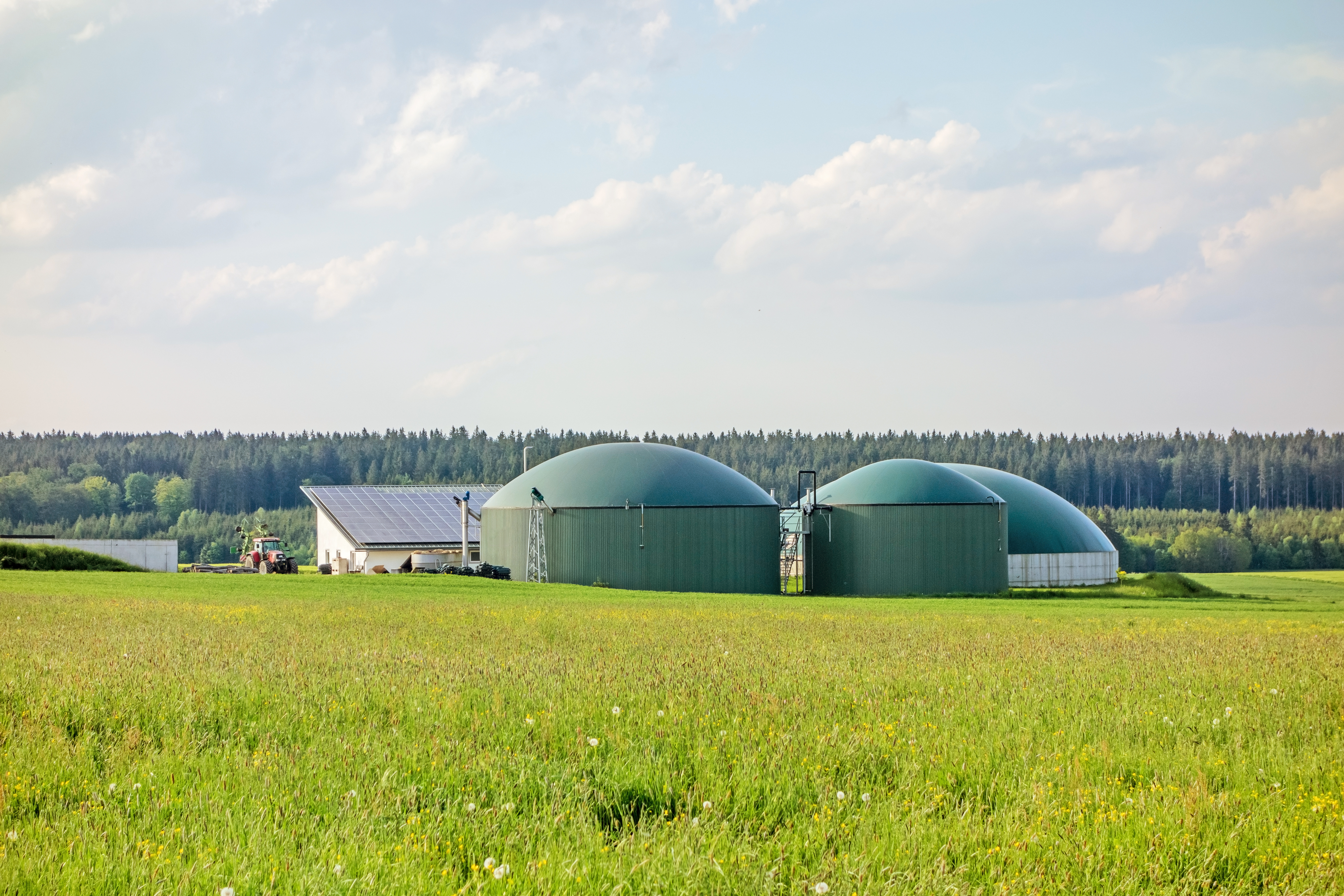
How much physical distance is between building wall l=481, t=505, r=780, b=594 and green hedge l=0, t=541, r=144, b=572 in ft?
66.0

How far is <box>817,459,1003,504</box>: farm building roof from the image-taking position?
170 feet

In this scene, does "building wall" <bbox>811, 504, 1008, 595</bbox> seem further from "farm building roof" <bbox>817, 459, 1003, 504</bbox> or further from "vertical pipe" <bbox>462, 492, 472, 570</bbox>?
"vertical pipe" <bbox>462, 492, 472, 570</bbox>

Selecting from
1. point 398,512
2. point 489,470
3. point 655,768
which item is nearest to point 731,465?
point 489,470

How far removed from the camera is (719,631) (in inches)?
754

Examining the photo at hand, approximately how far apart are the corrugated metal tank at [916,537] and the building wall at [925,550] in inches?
1.2

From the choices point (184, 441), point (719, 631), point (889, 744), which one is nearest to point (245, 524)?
point (184, 441)

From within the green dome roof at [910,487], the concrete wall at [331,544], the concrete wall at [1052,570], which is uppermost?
the green dome roof at [910,487]

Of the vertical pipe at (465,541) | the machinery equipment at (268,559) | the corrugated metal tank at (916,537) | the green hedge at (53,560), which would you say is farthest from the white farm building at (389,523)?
the corrugated metal tank at (916,537)

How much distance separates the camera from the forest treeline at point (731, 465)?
169375 millimetres

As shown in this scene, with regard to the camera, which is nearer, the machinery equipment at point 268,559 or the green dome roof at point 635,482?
the green dome roof at point 635,482

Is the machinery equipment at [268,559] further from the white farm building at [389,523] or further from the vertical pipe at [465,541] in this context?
the vertical pipe at [465,541]

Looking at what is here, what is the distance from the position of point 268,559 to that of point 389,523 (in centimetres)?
961

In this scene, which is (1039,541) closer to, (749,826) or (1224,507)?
(749,826)

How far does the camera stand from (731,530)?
51.1 m
